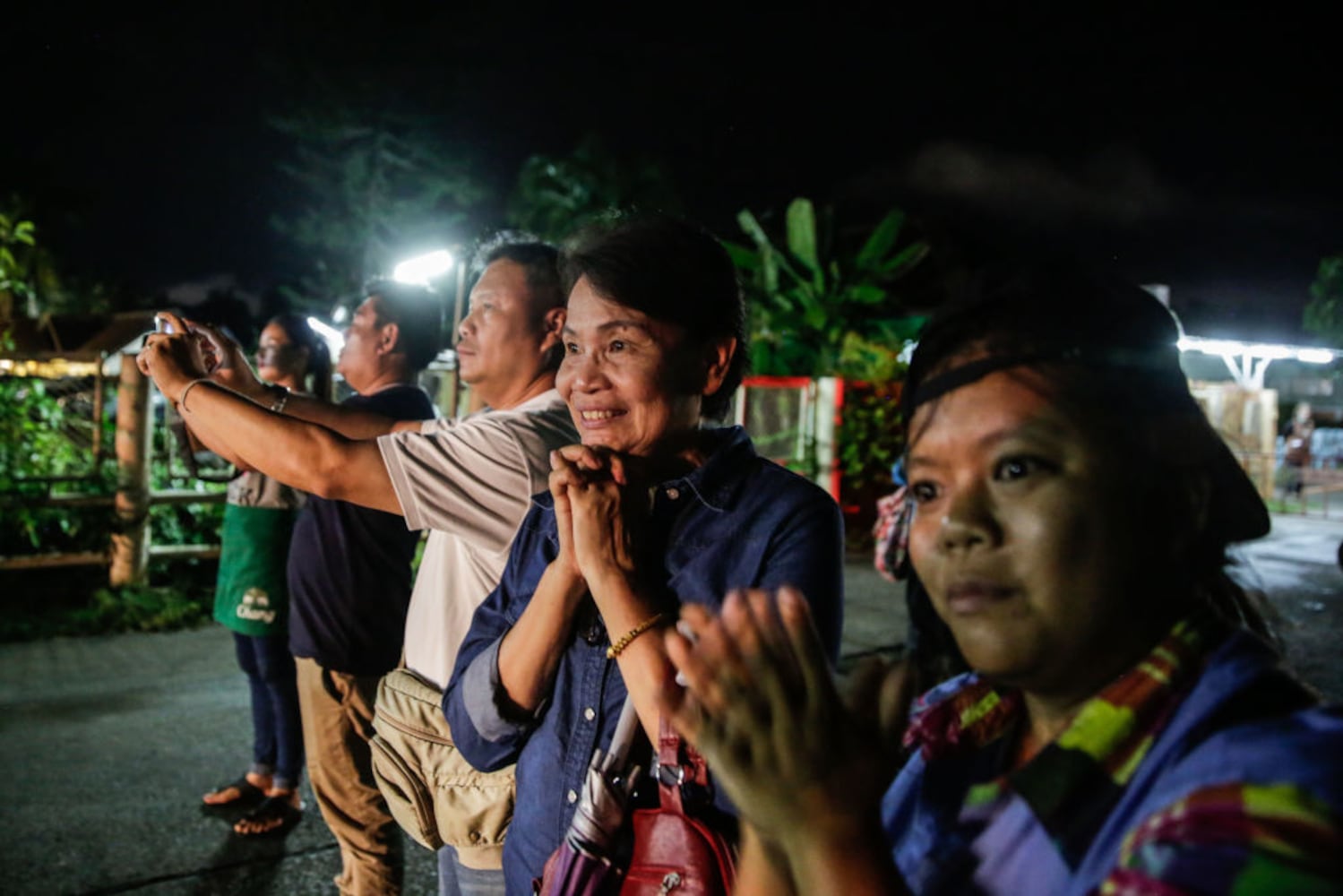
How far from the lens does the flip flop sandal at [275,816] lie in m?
3.72

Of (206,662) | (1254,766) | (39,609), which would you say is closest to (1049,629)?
(1254,766)

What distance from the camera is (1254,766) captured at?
26.2 inches

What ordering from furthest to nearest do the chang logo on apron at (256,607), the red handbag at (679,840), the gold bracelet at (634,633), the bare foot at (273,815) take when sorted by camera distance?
the chang logo on apron at (256,607) < the bare foot at (273,815) < the gold bracelet at (634,633) < the red handbag at (679,840)

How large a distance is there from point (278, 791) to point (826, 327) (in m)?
9.46

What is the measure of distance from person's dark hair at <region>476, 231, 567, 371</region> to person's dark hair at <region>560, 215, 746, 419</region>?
580 mm

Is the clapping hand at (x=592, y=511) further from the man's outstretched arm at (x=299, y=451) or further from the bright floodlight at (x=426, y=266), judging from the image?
the bright floodlight at (x=426, y=266)

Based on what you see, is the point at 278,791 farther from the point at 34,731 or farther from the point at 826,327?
the point at 826,327

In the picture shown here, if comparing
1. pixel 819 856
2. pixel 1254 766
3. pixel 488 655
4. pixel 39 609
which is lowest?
pixel 39 609

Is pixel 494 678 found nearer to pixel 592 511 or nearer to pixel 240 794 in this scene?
pixel 592 511

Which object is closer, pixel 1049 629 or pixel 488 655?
pixel 1049 629

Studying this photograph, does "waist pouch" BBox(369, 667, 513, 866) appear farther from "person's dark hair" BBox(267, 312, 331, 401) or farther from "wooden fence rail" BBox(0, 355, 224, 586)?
"wooden fence rail" BBox(0, 355, 224, 586)

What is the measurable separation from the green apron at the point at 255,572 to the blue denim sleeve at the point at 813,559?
3067mm

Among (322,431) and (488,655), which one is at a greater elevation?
(322,431)

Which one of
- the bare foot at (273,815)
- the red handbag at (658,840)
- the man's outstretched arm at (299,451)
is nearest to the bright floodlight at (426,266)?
the bare foot at (273,815)
